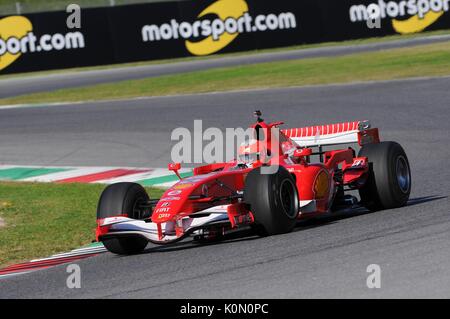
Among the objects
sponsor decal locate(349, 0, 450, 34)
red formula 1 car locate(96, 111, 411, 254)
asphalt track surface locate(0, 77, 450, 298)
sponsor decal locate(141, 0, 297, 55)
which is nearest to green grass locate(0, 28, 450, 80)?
sponsor decal locate(349, 0, 450, 34)

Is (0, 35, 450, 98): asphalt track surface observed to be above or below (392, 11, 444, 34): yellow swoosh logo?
below

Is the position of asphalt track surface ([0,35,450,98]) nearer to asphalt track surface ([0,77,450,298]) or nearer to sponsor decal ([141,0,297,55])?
sponsor decal ([141,0,297,55])

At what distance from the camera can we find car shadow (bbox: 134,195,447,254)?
9070mm

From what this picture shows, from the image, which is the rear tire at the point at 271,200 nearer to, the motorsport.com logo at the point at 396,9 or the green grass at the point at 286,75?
the green grass at the point at 286,75

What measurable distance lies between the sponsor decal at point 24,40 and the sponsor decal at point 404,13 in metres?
8.07

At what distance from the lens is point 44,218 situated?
1165 centimetres

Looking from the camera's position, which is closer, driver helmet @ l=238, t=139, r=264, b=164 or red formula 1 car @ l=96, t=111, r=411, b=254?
red formula 1 car @ l=96, t=111, r=411, b=254

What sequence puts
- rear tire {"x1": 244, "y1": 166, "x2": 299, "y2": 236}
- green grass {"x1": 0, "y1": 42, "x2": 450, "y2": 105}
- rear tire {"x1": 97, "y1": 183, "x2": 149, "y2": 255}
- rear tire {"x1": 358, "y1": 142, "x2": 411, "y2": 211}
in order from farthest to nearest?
green grass {"x1": 0, "y1": 42, "x2": 450, "y2": 105}, rear tire {"x1": 358, "y1": 142, "x2": 411, "y2": 211}, rear tire {"x1": 97, "y1": 183, "x2": 149, "y2": 255}, rear tire {"x1": 244, "y1": 166, "x2": 299, "y2": 236}

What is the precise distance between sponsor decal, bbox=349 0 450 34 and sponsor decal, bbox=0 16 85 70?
8.07 metres

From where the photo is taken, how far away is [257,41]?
99.5 feet

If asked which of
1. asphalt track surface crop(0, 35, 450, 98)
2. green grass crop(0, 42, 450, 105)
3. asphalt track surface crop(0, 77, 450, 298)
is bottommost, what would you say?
asphalt track surface crop(0, 77, 450, 298)

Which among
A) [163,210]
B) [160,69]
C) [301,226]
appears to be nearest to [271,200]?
[163,210]
